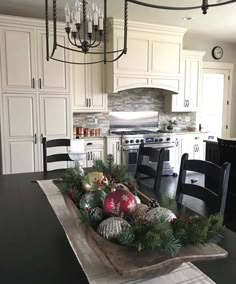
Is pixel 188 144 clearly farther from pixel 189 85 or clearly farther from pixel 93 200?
pixel 93 200

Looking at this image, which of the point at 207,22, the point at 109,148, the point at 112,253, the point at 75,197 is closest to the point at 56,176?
the point at 75,197

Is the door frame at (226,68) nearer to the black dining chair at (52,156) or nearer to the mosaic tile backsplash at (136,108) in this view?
the mosaic tile backsplash at (136,108)

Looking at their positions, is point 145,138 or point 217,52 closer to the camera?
point 145,138

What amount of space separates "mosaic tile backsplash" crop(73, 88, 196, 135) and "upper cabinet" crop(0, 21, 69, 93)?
3.31 feet

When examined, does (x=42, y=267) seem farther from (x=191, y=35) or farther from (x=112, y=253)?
(x=191, y=35)

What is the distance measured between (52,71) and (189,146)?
2977 mm

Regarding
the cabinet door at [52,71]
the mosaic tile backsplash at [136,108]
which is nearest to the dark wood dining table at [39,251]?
the cabinet door at [52,71]

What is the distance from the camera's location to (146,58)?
4.84 m

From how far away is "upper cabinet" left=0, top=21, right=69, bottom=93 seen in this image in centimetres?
381

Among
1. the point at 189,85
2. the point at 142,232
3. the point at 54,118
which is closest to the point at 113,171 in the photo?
the point at 142,232

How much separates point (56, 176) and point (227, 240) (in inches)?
61.4

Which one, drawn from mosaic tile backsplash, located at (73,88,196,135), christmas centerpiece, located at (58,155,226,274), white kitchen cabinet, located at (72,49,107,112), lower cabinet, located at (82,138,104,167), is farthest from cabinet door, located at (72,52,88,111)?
christmas centerpiece, located at (58,155,226,274)

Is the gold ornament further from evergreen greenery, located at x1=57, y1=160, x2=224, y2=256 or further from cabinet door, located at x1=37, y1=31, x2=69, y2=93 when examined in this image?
cabinet door, located at x1=37, y1=31, x2=69, y2=93

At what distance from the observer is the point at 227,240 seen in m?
1.30
